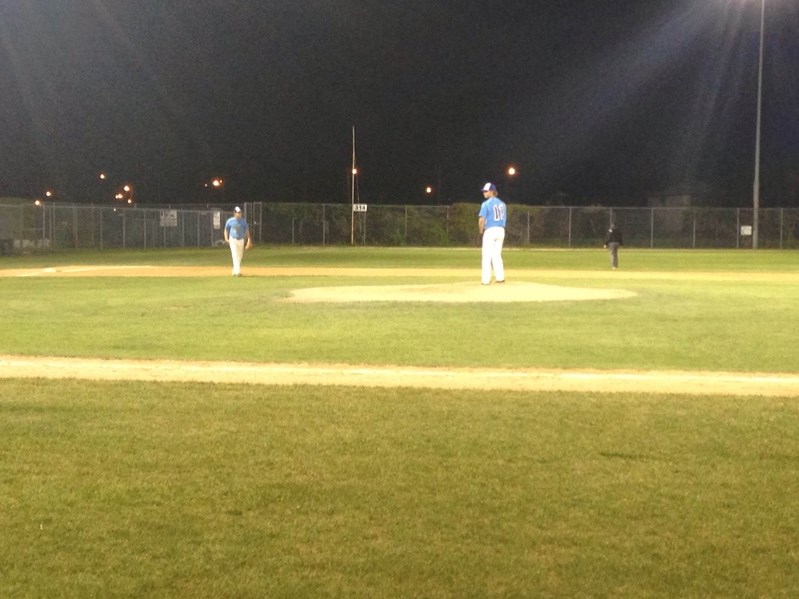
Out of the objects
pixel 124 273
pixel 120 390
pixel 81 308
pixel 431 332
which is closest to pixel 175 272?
pixel 124 273

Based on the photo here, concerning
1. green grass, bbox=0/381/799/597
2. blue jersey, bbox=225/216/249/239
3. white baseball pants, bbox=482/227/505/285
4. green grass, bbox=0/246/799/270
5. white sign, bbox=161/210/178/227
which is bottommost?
green grass, bbox=0/381/799/597

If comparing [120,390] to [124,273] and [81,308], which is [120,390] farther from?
[124,273]

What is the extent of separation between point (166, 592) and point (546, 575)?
5.22 feet

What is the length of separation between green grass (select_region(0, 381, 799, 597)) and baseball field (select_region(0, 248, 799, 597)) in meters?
0.02

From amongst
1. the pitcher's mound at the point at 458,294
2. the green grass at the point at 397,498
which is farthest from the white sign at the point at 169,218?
the green grass at the point at 397,498

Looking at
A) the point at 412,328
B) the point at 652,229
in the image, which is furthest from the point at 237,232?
the point at 652,229

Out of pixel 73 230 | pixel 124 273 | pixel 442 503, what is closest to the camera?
pixel 442 503

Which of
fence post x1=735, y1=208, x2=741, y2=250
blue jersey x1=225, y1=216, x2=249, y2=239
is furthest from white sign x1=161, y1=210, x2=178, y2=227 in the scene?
fence post x1=735, y1=208, x2=741, y2=250

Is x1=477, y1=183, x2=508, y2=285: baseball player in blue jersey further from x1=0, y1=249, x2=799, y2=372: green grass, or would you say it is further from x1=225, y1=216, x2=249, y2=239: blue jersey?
x1=225, y1=216, x2=249, y2=239: blue jersey

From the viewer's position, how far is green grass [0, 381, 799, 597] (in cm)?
413

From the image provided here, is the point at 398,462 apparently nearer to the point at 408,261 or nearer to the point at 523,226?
the point at 408,261

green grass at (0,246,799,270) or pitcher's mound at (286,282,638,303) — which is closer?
pitcher's mound at (286,282,638,303)

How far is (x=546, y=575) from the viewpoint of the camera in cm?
413

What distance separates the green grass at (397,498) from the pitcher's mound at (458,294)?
994 cm
